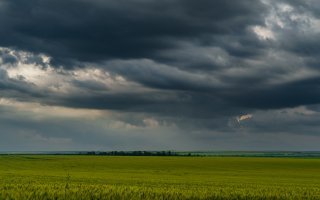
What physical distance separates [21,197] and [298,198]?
46.1ft

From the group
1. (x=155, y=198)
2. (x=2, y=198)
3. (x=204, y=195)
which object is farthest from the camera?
(x=204, y=195)

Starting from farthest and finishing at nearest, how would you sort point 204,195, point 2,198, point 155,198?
point 204,195 → point 155,198 → point 2,198

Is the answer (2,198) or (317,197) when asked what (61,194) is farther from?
(317,197)

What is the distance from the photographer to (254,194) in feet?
76.1

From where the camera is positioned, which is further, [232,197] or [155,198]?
[232,197]

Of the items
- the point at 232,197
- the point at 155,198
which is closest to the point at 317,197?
the point at 232,197

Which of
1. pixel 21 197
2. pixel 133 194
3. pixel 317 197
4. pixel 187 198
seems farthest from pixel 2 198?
pixel 317 197

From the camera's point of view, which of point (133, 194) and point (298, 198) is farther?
point (298, 198)

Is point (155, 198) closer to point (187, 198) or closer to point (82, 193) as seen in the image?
point (187, 198)

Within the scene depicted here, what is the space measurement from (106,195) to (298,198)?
33.4ft

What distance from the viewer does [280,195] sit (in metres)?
22.9

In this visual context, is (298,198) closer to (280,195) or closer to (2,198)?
(280,195)

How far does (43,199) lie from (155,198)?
513 cm

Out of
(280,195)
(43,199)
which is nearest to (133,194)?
(43,199)
